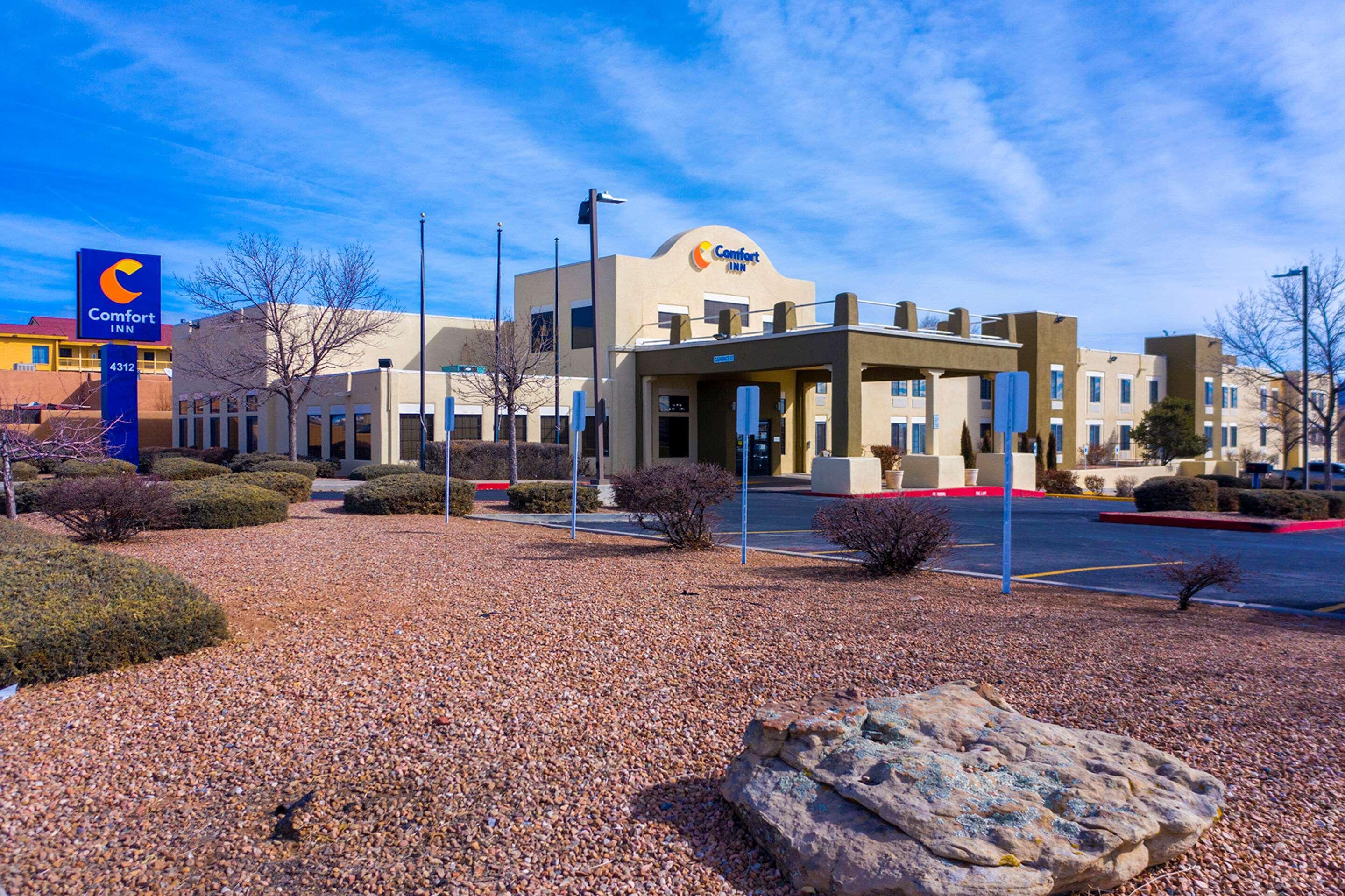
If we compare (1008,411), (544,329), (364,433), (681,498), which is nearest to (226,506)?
(681,498)

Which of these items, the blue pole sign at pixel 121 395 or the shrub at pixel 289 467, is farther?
the blue pole sign at pixel 121 395

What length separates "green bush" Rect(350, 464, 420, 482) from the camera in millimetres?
28094

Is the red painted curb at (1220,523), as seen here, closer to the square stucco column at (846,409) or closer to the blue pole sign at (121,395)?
the square stucco column at (846,409)

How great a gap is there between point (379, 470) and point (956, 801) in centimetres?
2691

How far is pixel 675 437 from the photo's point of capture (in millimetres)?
36219

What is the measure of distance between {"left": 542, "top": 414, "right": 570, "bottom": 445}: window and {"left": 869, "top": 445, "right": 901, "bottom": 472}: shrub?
11.3m

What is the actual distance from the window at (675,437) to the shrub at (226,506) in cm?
2073

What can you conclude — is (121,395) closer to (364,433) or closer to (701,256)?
(364,433)

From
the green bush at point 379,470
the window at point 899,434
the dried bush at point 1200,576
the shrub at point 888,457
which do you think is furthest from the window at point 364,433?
the dried bush at point 1200,576

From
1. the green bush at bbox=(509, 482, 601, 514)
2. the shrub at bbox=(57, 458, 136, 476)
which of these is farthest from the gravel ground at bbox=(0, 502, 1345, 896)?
the shrub at bbox=(57, 458, 136, 476)

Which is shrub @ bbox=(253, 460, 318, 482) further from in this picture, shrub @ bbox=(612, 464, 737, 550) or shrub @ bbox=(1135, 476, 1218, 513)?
shrub @ bbox=(1135, 476, 1218, 513)

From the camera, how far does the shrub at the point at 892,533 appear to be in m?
9.90

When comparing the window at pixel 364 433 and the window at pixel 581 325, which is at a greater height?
the window at pixel 581 325

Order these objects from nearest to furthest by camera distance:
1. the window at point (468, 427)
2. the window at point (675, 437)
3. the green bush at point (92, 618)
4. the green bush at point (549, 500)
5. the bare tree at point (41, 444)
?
1. the green bush at point (92, 618)
2. the bare tree at point (41, 444)
3. the green bush at point (549, 500)
4. the window at point (468, 427)
5. the window at point (675, 437)
